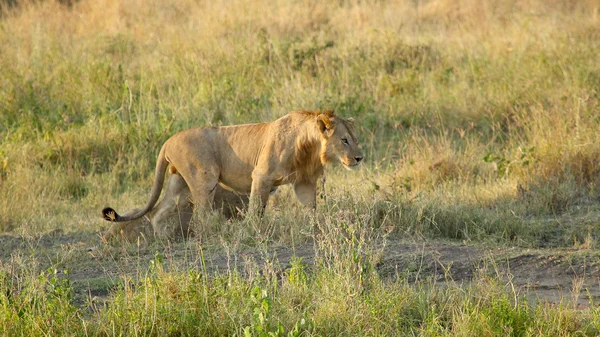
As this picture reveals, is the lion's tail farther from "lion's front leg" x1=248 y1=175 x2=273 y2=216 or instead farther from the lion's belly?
"lion's front leg" x1=248 y1=175 x2=273 y2=216

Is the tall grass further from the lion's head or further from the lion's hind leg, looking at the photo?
the lion's hind leg

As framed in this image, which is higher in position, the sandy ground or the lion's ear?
the lion's ear

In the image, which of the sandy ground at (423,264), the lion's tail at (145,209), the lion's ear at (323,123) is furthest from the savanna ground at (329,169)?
the lion's ear at (323,123)

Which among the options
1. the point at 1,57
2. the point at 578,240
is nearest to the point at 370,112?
the point at 578,240

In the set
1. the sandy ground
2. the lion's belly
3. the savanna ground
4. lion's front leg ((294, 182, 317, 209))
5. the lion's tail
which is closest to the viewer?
the savanna ground

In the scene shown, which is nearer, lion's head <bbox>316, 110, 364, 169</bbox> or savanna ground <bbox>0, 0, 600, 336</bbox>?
savanna ground <bbox>0, 0, 600, 336</bbox>

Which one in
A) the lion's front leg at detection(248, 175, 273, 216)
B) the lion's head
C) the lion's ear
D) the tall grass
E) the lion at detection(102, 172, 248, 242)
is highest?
the lion's ear

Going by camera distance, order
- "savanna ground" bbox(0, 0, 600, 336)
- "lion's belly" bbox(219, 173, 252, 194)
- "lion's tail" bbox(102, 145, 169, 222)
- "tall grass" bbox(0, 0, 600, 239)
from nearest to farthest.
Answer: "savanna ground" bbox(0, 0, 600, 336) → "lion's tail" bbox(102, 145, 169, 222) → "lion's belly" bbox(219, 173, 252, 194) → "tall grass" bbox(0, 0, 600, 239)

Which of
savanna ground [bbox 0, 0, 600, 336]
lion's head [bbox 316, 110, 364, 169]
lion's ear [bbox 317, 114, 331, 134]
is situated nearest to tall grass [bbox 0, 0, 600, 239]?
savanna ground [bbox 0, 0, 600, 336]

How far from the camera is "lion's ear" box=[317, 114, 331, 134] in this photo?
22.8 ft

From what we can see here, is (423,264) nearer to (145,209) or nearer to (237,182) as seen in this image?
(237,182)

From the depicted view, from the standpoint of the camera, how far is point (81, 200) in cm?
890

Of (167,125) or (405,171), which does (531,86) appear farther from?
(167,125)

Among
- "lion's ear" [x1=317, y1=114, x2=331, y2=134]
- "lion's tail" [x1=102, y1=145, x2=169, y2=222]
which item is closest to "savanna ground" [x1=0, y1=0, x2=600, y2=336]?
"lion's tail" [x1=102, y1=145, x2=169, y2=222]
